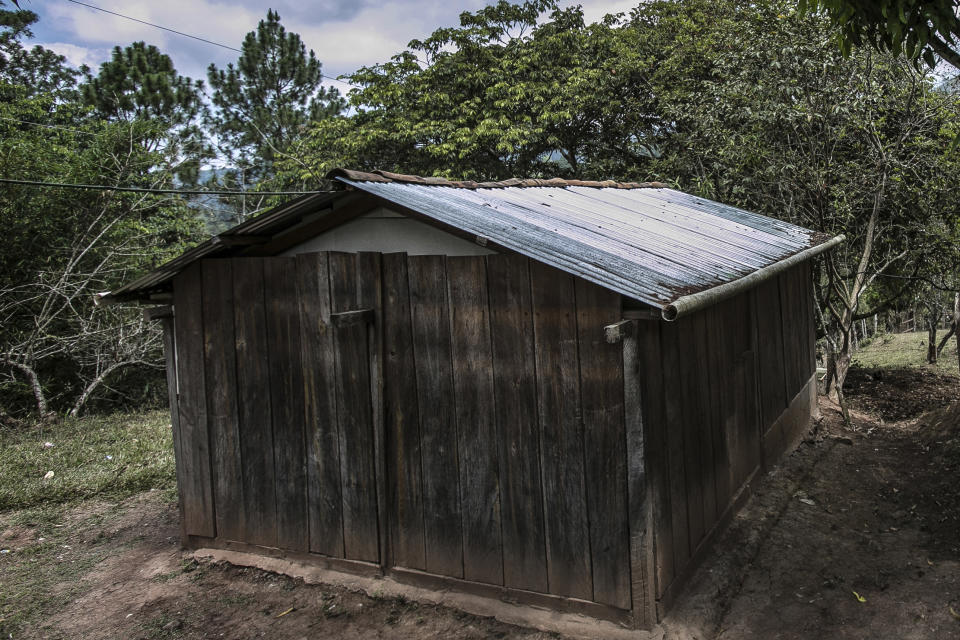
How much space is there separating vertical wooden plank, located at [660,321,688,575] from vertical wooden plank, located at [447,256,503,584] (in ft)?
3.52

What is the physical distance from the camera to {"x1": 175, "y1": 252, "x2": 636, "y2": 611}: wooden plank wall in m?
4.16

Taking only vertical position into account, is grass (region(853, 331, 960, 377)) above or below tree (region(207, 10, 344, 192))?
below

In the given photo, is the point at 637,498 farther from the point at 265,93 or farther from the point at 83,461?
the point at 265,93

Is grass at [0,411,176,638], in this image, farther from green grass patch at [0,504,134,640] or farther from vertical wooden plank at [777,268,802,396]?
vertical wooden plank at [777,268,802,396]

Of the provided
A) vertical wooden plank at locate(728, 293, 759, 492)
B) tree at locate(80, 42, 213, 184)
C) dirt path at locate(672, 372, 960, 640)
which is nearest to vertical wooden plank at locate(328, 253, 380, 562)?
dirt path at locate(672, 372, 960, 640)

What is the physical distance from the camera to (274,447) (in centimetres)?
521

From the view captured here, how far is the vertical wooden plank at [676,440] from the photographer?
4.35 meters

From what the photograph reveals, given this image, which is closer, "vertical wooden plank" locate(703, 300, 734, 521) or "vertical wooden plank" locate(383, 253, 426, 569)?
"vertical wooden plank" locate(383, 253, 426, 569)

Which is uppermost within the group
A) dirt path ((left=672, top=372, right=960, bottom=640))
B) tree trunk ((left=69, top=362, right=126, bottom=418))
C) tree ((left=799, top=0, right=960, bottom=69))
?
tree ((left=799, top=0, right=960, bottom=69))

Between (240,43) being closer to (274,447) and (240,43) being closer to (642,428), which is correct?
(274,447)

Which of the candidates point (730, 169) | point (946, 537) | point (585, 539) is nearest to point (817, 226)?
point (730, 169)

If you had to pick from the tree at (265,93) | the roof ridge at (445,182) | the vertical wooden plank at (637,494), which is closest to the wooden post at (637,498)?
the vertical wooden plank at (637,494)

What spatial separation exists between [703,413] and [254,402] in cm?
327

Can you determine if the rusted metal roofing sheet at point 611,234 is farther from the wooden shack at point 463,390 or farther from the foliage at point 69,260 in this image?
the foliage at point 69,260
